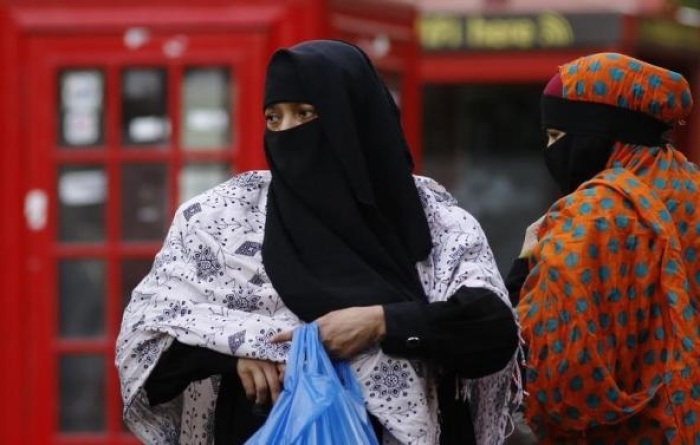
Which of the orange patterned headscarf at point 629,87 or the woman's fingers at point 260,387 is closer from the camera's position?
the woman's fingers at point 260,387

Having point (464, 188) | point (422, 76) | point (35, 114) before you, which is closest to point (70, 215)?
point (35, 114)

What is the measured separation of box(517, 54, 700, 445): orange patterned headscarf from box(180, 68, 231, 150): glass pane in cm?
193

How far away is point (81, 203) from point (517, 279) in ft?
6.72

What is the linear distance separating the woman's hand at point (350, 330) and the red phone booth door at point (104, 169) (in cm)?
224

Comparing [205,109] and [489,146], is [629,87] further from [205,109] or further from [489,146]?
[489,146]

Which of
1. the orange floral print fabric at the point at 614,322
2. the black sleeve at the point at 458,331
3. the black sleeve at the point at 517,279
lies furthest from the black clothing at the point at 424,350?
the black sleeve at the point at 517,279

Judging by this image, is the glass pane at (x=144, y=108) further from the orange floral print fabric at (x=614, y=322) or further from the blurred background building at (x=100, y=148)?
the orange floral print fabric at (x=614, y=322)

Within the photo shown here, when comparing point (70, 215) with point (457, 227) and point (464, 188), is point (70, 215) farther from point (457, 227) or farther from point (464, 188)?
point (464, 188)

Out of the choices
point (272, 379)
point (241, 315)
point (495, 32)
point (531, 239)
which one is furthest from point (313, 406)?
point (495, 32)

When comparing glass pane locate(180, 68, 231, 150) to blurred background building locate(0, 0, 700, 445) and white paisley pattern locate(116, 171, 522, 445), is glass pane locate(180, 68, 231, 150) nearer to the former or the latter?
blurred background building locate(0, 0, 700, 445)

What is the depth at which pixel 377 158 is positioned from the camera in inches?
116

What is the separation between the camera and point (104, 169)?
5.09m

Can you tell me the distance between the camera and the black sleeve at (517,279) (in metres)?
3.40

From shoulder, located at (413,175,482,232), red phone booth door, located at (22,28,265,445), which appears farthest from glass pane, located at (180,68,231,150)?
shoulder, located at (413,175,482,232)
